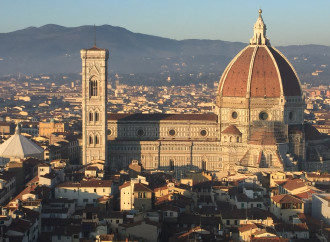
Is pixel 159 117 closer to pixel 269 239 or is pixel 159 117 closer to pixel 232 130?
pixel 232 130

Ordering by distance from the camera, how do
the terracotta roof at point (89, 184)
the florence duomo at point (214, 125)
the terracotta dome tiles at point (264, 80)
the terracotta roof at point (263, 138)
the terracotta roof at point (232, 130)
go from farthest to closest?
the terracotta dome tiles at point (264, 80)
the terracotta roof at point (232, 130)
the florence duomo at point (214, 125)
the terracotta roof at point (263, 138)
the terracotta roof at point (89, 184)

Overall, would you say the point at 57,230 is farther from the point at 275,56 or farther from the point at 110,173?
the point at 275,56

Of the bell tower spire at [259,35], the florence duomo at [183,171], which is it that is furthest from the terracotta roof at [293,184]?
the bell tower spire at [259,35]

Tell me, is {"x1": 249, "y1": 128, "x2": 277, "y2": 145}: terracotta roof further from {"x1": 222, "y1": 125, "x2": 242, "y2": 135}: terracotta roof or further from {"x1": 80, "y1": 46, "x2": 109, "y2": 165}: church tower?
{"x1": 80, "y1": 46, "x2": 109, "y2": 165}: church tower

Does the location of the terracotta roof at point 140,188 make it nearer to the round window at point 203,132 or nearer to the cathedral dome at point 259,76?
the round window at point 203,132

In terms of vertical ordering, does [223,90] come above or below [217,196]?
above

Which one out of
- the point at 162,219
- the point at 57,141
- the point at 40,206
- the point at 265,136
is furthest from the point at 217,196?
the point at 57,141

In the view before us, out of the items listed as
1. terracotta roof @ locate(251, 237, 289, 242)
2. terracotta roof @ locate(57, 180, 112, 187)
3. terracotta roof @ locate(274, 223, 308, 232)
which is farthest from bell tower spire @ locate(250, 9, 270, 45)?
terracotta roof @ locate(251, 237, 289, 242)
